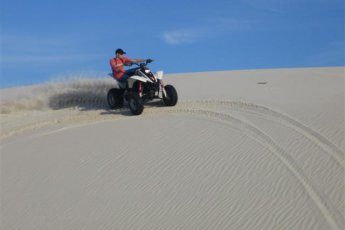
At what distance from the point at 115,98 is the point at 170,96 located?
1510 millimetres

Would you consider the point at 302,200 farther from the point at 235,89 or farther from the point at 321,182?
the point at 235,89

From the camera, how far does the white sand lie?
873 cm

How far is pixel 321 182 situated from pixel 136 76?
5680 mm

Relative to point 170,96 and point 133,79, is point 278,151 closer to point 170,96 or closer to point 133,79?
point 170,96

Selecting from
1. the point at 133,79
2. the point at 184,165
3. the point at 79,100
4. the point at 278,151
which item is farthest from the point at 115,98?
the point at 278,151

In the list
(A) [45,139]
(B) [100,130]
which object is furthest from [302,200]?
(A) [45,139]

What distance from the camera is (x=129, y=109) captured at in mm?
14766

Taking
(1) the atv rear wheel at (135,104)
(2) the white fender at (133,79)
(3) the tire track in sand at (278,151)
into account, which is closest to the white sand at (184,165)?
(3) the tire track in sand at (278,151)

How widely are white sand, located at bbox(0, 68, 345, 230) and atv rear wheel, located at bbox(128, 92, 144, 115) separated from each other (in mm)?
177

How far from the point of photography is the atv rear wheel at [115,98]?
1489 cm

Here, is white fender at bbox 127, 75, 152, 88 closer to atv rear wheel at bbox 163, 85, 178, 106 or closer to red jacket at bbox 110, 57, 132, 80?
red jacket at bbox 110, 57, 132, 80

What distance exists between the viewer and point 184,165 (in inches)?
408

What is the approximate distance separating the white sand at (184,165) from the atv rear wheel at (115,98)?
305 mm

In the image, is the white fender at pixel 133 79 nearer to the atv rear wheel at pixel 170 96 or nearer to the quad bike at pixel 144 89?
the quad bike at pixel 144 89
